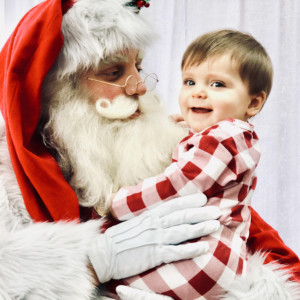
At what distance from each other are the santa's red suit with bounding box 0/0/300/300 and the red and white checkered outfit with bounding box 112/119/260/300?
7 centimetres

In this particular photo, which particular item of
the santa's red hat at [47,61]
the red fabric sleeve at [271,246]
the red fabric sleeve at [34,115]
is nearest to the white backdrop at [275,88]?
the red fabric sleeve at [271,246]

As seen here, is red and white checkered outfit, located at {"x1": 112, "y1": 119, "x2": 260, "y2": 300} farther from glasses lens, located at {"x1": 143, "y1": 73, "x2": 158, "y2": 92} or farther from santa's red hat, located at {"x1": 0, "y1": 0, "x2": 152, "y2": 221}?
glasses lens, located at {"x1": 143, "y1": 73, "x2": 158, "y2": 92}

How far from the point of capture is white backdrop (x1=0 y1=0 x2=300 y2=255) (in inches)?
84.8

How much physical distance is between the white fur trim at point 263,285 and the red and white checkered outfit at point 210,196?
2cm

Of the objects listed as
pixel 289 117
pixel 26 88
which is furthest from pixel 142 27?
pixel 289 117

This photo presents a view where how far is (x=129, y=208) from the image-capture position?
3.27 ft

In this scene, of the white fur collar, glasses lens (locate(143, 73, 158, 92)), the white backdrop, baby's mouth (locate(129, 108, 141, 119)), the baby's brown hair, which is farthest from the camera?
the white backdrop

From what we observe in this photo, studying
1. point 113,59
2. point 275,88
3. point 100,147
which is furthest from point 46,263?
point 275,88

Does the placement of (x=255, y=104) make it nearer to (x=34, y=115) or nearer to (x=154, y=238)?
(x=154, y=238)

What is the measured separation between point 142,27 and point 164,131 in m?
0.30

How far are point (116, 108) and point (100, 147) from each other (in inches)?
4.6

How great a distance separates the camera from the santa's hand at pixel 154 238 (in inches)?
36.3

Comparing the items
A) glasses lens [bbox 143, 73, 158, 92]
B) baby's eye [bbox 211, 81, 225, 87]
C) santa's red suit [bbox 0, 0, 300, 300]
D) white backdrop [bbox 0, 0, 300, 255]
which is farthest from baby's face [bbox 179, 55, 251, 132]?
white backdrop [bbox 0, 0, 300, 255]

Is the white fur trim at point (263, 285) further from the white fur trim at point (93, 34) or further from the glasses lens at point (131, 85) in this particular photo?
the white fur trim at point (93, 34)
